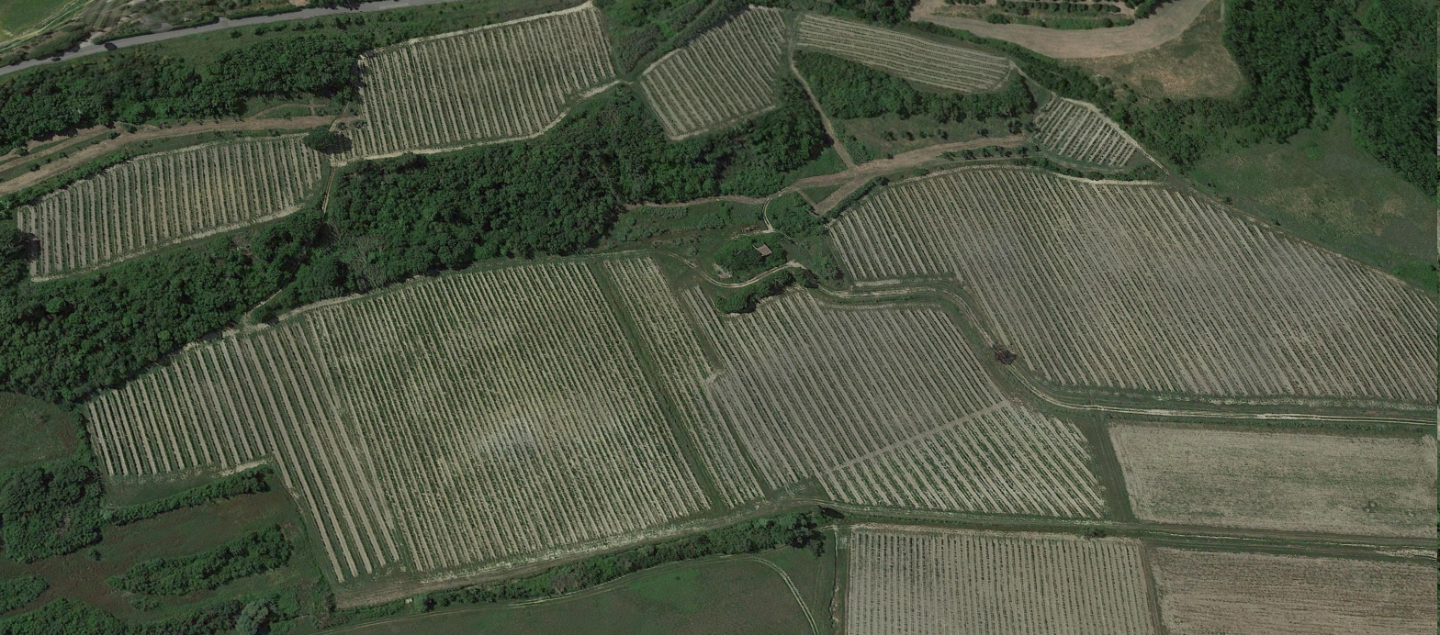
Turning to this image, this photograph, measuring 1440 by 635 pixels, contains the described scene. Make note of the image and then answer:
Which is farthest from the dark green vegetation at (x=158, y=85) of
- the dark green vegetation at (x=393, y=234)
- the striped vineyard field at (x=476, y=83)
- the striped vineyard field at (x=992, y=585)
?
the striped vineyard field at (x=992, y=585)

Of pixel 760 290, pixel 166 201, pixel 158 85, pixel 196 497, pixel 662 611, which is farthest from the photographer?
pixel 158 85

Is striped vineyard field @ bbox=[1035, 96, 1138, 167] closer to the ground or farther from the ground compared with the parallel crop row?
farther from the ground

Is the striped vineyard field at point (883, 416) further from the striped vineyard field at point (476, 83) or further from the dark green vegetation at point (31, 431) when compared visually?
the dark green vegetation at point (31, 431)

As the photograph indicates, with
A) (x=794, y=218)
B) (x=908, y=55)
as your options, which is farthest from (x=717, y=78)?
(x=908, y=55)

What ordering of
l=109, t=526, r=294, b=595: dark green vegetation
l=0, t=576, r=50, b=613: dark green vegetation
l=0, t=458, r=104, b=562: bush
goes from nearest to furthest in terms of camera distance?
l=0, t=576, r=50, b=613: dark green vegetation → l=109, t=526, r=294, b=595: dark green vegetation → l=0, t=458, r=104, b=562: bush

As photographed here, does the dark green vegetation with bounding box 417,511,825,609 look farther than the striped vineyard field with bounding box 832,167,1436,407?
No

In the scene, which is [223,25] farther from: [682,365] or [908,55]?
[908,55]

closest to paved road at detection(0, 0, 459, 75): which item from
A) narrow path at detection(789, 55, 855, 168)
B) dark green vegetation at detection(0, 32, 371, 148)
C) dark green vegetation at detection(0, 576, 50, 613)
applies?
dark green vegetation at detection(0, 32, 371, 148)

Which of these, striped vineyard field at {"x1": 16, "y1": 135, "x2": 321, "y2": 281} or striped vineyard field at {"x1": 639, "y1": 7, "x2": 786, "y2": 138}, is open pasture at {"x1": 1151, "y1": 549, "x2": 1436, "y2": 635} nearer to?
striped vineyard field at {"x1": 639, "y1": 7, "x2": 786, "y2": 138}
